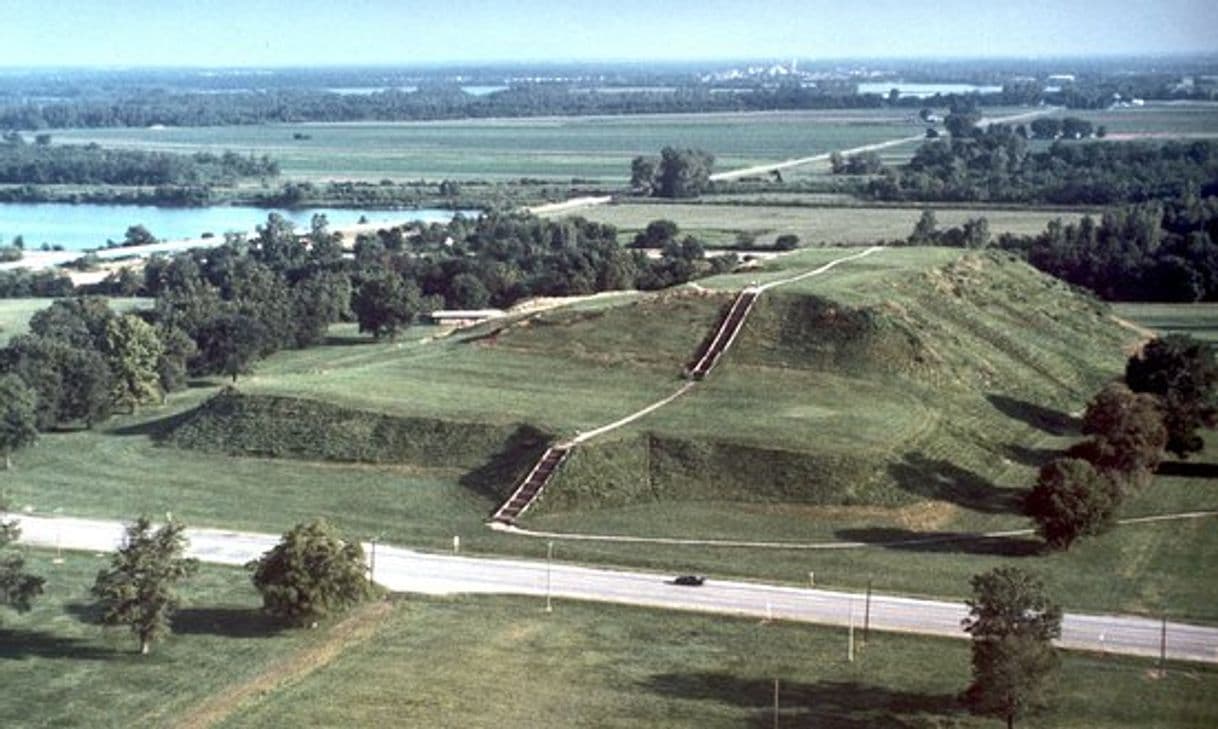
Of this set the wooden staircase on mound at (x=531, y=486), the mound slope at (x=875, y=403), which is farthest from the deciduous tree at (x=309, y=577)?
the mound slope at (x=875, y=403)

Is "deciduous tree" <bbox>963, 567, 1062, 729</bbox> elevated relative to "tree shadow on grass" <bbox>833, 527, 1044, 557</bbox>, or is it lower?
elevated

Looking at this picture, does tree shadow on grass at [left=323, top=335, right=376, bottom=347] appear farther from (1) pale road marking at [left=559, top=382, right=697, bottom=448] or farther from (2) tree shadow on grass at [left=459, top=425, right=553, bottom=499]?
(2) tree shadow on grass at [left=459, top=425, right=553, bottom=499]

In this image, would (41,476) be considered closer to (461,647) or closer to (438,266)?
(461,647)

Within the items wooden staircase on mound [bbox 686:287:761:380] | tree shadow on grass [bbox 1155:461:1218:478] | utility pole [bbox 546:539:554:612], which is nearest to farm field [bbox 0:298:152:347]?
wooden staircase on mound [bbox 686:287:761:380]

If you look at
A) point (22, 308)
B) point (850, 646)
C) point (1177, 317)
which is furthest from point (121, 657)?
point (1177, 317)

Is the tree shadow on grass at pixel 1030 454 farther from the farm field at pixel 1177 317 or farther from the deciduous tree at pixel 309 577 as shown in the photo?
the farm field at pixel 1177 317

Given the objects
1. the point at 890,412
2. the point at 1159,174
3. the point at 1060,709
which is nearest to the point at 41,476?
the point at 890,412
